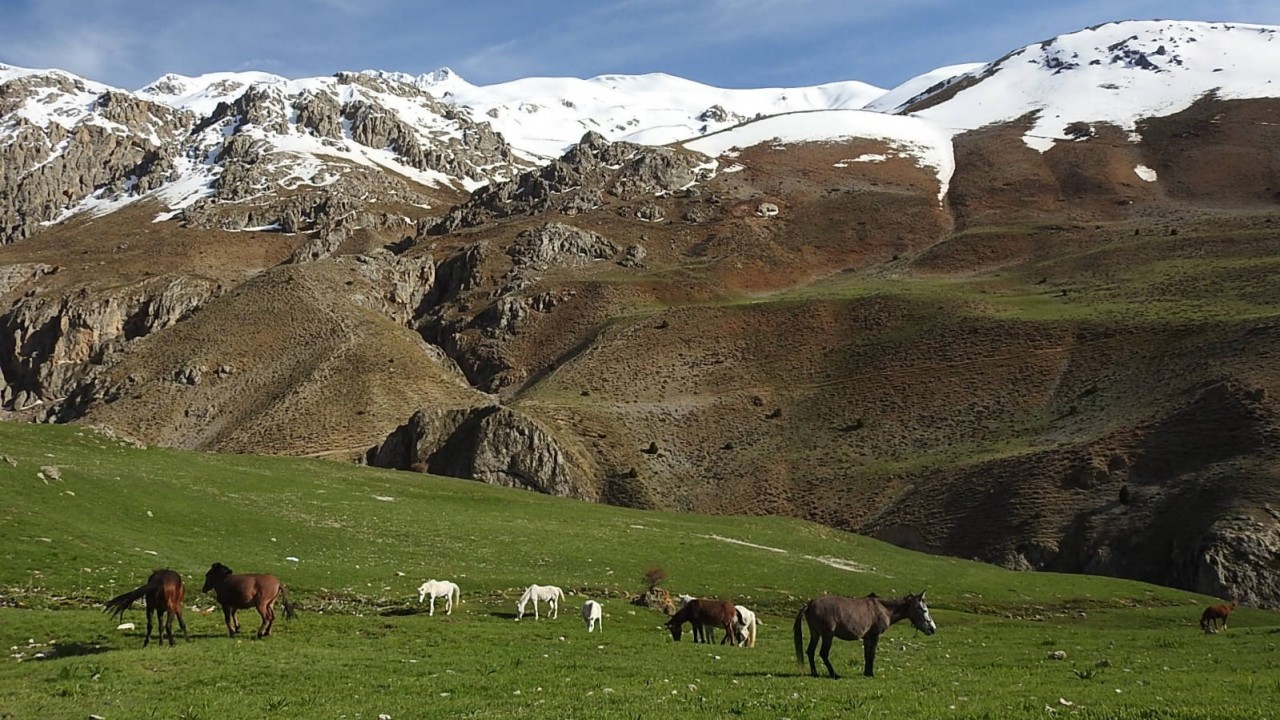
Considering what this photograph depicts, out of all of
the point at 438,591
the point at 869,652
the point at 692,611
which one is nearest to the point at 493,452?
the point at 438,591

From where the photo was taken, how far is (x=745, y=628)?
89.6ft

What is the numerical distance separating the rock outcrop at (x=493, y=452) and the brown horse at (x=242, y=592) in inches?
2257

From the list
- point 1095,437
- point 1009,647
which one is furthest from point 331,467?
point 1095,437

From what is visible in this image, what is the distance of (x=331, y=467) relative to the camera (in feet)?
202

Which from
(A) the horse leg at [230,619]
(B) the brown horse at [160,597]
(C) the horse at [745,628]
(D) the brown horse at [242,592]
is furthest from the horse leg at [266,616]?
(C) the horse at [745,628]

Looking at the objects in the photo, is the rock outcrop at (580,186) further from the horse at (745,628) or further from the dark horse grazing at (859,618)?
the dark horse grazing at (859,618)

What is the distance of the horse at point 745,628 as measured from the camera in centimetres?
2738

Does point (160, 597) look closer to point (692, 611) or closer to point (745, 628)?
point (692, 611)

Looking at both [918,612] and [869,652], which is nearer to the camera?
[869,652]

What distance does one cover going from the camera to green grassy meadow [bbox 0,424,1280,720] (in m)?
Result: 16.4

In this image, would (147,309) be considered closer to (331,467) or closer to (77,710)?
(331,467)

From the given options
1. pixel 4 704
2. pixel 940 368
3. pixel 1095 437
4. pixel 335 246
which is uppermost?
pixel 335 246

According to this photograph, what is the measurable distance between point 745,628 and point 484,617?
29.0 feet

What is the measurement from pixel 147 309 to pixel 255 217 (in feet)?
195
